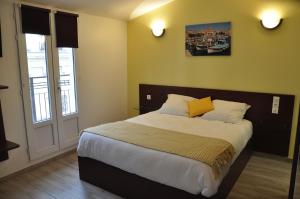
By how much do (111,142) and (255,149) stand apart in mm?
2247

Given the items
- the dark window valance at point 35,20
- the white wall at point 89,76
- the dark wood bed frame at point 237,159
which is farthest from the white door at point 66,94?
the dark wood bed frame at point 237,159

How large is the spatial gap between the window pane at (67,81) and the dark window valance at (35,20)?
39cm

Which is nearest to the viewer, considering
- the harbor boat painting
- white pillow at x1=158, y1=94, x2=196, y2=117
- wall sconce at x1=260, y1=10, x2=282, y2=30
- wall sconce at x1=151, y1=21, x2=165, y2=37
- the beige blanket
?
the beige blanket

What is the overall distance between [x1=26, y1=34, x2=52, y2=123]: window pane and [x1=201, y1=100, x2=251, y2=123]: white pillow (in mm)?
2263

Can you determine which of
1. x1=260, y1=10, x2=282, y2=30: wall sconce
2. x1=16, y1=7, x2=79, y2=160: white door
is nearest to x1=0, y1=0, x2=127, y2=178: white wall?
x1=16, y1=7, x2=79, y2=160: white door

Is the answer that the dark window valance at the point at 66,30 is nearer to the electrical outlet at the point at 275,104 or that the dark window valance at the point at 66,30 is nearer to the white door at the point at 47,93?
the white door at the point at 47,93

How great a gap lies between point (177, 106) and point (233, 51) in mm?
1169

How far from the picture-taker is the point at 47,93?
332 cm

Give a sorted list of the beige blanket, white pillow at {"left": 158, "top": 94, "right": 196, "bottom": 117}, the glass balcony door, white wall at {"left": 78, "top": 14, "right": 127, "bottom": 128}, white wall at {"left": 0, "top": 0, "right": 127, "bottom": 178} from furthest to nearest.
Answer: white wall at {"left": 78, "top": 14, "right": 127, "bottom": 128} < white pillow at {"left": 158, "top": 94, "right": 196, "bottom": 117} < the glass balcony door < white wall at {"left": 0, "top": 0, "right": 127, "bottom": 178} < the beige blanket

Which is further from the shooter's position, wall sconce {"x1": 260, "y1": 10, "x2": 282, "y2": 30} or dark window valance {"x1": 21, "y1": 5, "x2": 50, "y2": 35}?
wall sconce {"x1": 260, "y1": 10, "x2": 282, "y2": 30}

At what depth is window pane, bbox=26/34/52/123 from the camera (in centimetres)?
307

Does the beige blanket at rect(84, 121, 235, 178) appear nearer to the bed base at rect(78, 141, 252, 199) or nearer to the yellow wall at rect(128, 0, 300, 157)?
the bed base at rect(78, 141, 252, 199)

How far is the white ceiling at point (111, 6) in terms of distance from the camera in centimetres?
327

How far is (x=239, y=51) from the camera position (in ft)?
11.5
